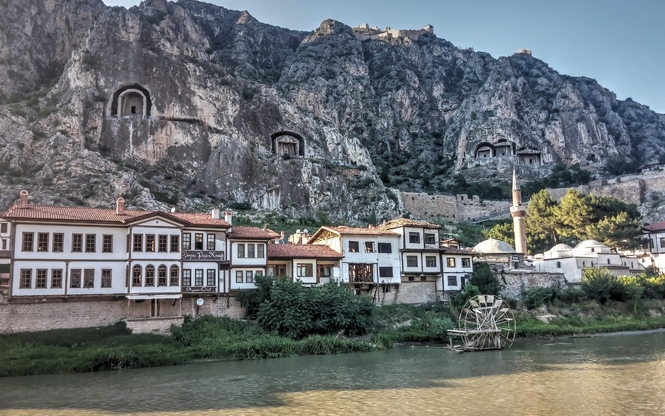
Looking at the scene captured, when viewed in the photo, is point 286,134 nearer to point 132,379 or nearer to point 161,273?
point 161,273

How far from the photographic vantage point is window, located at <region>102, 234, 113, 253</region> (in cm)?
3450

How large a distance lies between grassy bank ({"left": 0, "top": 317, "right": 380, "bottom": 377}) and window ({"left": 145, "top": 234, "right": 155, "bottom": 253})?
4872 mm

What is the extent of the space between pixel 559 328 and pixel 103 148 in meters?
65.8

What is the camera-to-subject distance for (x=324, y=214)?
8088cm

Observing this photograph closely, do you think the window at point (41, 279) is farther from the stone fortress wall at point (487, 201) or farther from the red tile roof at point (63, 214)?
the stone fortress wall at point (487, 201)

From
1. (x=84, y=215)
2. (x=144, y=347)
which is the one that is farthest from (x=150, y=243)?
(x=144, y=347)

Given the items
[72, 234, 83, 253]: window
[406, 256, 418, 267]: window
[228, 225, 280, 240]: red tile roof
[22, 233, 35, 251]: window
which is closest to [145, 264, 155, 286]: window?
[72, 234, 83, 253]: window

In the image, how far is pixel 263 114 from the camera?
94.4 m

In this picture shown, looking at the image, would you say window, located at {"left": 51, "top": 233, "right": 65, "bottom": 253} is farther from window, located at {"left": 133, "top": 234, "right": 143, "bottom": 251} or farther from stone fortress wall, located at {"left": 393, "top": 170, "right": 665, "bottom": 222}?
stone fortress wall, located at {"left": 393, "top": 170, "right": 665, "bottom": 222}

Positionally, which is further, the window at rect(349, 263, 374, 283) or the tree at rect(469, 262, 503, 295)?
the tree at rect(469, 262, 503, 295)

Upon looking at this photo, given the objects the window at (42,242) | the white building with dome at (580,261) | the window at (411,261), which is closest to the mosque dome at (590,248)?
the white building with dome at (580,261)

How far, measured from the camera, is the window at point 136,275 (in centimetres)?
3450

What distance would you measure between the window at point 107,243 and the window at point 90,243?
58 cm

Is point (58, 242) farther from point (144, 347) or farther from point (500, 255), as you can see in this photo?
point (500, 255)
